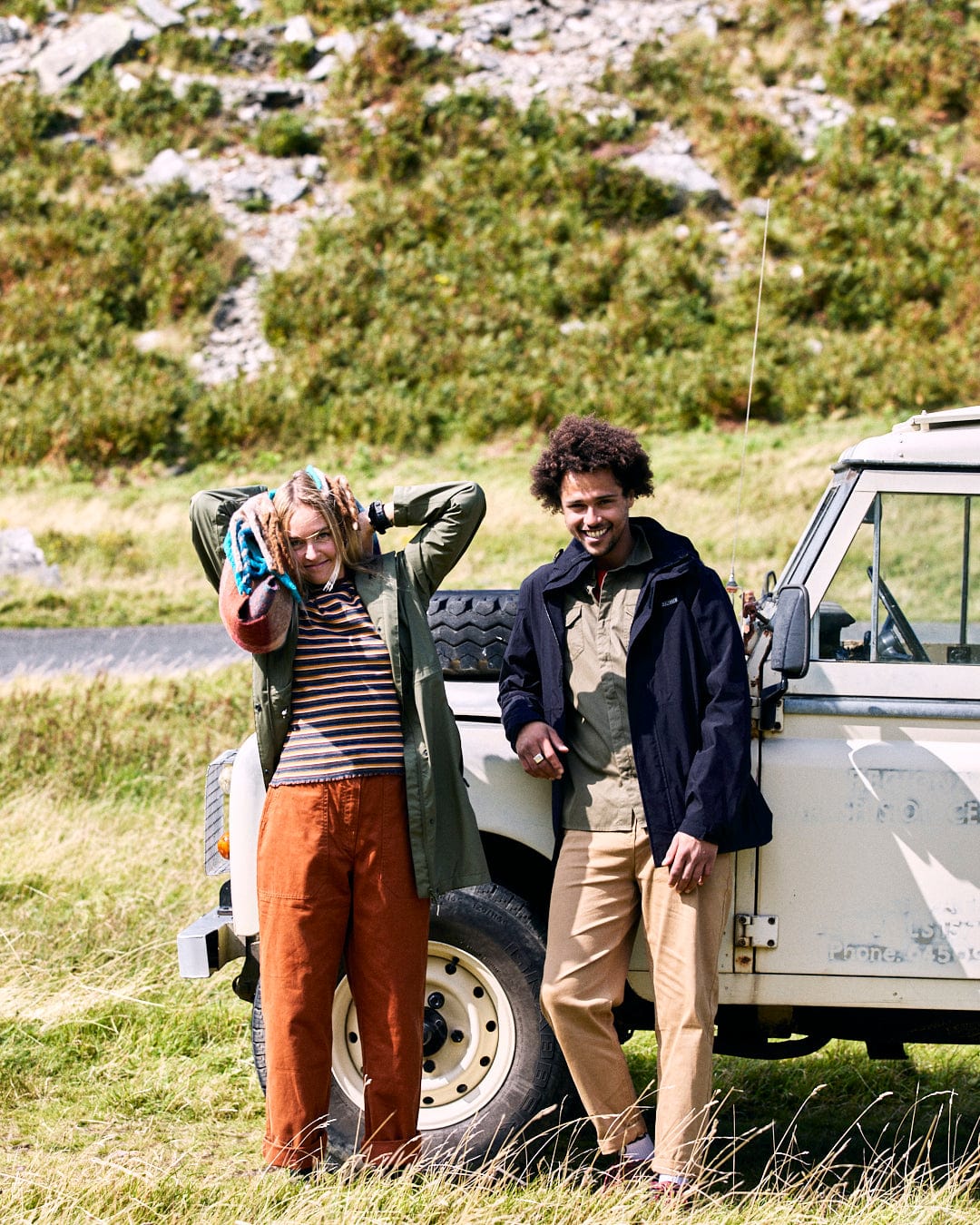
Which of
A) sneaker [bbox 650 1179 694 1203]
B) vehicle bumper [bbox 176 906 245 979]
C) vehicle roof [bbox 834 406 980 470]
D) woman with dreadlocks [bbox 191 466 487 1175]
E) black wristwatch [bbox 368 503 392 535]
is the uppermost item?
vehicle roof [bbox 834 406 980 470]

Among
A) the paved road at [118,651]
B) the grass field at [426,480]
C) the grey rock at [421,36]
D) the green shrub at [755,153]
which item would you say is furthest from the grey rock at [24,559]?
the grey rock at [421,36]

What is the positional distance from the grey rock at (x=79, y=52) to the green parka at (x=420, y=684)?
30230 mm

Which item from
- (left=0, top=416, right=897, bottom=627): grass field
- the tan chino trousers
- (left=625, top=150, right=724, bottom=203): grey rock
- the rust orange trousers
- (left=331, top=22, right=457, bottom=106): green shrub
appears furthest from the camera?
(left=331, top=22, right=457, bottom=106): green shrub

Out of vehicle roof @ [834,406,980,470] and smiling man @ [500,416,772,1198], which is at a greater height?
vehicle roof @ [834,406,980,470]

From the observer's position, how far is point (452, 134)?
92.7ft

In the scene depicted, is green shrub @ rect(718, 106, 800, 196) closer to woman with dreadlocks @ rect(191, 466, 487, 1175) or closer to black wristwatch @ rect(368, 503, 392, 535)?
black wristwatch @ rect(368, 503, 392, 535)

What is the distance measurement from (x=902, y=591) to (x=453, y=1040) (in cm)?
200

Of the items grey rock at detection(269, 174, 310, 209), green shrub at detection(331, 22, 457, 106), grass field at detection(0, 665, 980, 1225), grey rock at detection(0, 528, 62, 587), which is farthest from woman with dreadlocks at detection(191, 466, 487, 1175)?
green shrub at detection(331, 22, 457, 106)

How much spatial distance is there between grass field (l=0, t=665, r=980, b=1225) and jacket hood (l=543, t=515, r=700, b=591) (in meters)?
1.65

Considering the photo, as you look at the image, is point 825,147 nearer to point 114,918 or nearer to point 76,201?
point 76,201

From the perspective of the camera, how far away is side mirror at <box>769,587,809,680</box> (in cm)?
365

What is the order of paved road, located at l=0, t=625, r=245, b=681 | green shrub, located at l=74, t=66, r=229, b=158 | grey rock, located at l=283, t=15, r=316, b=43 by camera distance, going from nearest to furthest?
1. paved road, located at l=0, t=625, r=245, b=681
2. green shrub, located at l=74, t=66, r=229, b=158
3. grey rock, located at l=283, t=15, r=316, b=43

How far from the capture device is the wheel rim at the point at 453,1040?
13.0 feet

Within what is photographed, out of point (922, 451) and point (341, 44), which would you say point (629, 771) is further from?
point (341, 44)
